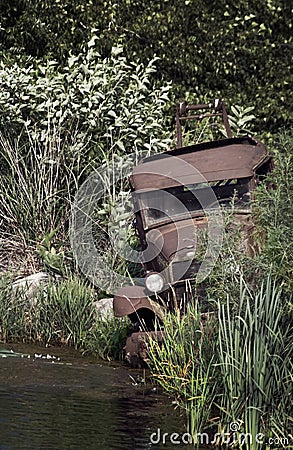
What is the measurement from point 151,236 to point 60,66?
222 inches

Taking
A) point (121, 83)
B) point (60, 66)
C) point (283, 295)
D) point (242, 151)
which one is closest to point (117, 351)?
point (242, 151)

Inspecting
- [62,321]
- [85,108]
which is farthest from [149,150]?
[62,321]

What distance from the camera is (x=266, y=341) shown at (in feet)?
18.7

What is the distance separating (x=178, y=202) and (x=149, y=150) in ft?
9.68

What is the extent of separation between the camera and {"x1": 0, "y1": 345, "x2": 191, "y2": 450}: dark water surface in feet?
18.1

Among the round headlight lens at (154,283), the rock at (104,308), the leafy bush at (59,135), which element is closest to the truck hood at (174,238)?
the round headlight lens at (154,283)

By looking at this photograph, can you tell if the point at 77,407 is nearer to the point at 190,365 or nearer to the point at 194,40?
the point at 190,365

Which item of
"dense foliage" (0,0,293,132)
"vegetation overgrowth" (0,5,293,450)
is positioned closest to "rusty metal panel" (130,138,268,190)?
"vegetation overgrowth" (0,5,293,450)

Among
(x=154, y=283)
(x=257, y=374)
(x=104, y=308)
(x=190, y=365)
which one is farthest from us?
(x=104, y=308)

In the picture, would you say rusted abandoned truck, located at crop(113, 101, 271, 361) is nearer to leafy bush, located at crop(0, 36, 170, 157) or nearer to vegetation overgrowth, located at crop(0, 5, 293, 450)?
vegetation overgrowth, located at crop(0, 5, 293, 450)

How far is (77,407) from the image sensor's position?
644cm

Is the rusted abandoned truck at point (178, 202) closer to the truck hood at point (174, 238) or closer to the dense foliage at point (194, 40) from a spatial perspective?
the truck hood at point (174, 238)

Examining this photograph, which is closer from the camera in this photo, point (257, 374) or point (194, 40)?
point (257, 374)

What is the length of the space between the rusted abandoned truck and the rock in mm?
919
